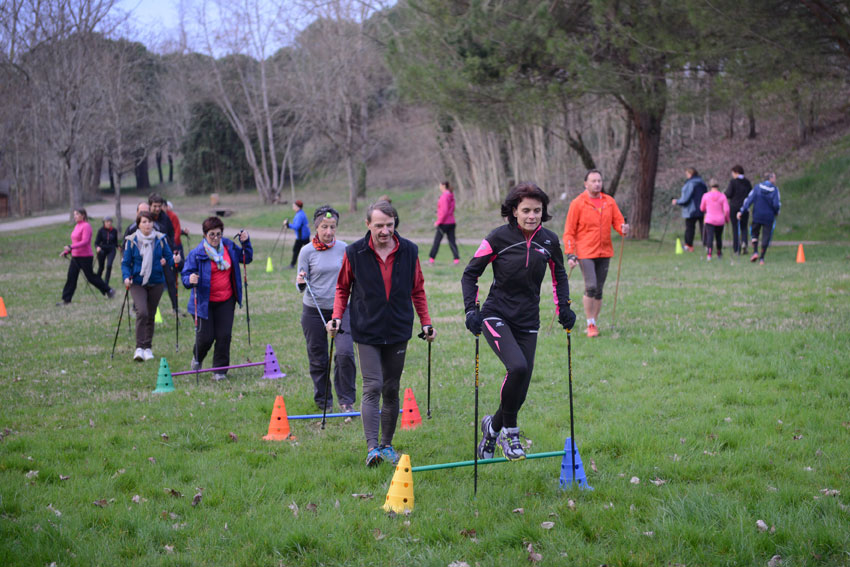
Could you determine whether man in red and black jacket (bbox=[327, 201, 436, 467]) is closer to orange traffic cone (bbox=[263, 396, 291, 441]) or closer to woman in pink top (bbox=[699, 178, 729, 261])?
orange traffic cone (bbox=[263, 396, 291, 441])

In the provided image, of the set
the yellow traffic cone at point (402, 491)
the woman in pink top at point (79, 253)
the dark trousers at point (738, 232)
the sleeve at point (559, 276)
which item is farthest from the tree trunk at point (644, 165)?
the yellow traffic cone at point (402, 491)

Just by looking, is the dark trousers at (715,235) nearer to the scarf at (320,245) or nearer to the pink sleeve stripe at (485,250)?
the scarf at (320,245)

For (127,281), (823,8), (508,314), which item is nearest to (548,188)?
(823,8)

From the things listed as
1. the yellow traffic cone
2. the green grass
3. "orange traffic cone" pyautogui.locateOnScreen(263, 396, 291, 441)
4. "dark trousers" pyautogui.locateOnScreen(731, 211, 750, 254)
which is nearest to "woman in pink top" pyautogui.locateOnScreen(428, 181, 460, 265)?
Result: "dark trousers" pyautogui.locateOnScreen(731, 211, 750, 254)

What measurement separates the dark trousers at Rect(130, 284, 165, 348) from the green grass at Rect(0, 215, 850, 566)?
46 centimetres

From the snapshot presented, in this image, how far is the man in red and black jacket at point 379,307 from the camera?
5.87 metres

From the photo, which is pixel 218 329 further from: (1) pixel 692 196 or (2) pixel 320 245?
(1) pixel 692 196

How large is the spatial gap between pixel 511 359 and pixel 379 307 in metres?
1.07

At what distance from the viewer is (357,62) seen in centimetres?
4275

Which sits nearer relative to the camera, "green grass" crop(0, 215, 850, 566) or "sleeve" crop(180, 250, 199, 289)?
"green grass" crop(0, 215, 850, 566)

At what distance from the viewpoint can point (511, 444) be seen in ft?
18.7

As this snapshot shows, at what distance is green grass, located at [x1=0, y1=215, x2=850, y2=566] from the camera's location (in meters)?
4.62

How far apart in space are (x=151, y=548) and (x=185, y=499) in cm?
80

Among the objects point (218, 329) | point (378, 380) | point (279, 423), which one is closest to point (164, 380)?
point (218, 329)
